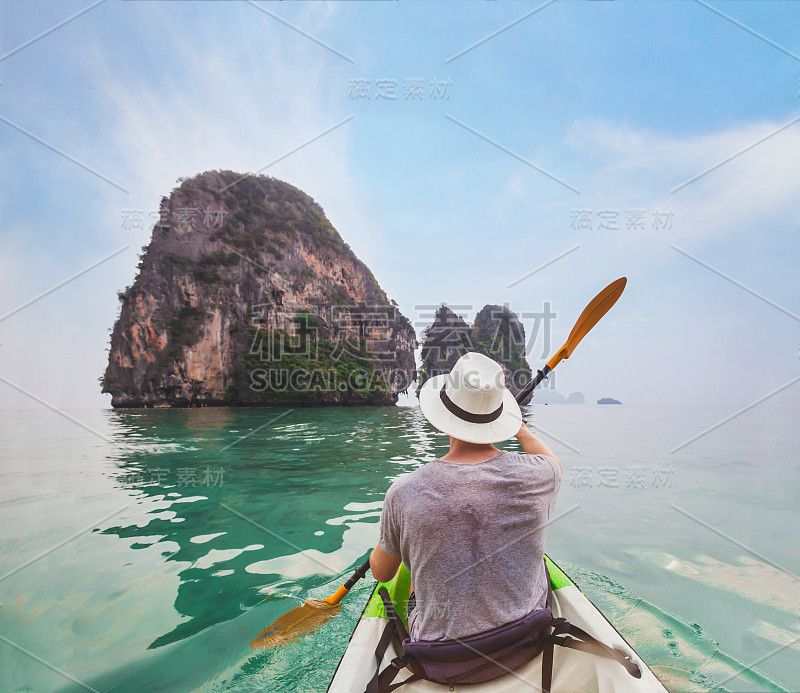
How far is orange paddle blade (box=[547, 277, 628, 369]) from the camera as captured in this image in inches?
120

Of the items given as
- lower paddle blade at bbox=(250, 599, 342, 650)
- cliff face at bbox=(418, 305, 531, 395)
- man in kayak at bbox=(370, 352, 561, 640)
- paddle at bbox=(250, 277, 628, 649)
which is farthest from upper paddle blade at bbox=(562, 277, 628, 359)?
cliff face at bbox=(418, 305, 531, 395)

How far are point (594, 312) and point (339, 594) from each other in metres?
2.82

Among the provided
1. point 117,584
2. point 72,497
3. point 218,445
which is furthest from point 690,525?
point 218,445

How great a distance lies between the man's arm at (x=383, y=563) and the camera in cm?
160

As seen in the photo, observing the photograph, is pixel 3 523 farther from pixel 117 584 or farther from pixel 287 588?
pixel 287 588

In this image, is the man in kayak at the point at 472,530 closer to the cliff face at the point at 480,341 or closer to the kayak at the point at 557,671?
the kayak at the point at 557,671

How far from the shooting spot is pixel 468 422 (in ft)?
5.03

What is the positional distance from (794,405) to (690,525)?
31.0 meters

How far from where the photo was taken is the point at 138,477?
633cm

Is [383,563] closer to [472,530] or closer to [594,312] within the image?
[472,530]

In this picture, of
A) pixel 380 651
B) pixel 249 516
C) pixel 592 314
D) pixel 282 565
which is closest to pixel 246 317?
pixel 249 516

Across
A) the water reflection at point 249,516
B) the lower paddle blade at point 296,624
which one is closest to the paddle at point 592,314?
the lower paddle blade at point 296,624

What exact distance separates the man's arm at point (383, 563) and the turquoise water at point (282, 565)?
0.94 metres

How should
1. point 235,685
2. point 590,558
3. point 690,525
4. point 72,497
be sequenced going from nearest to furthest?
point 235,685, point 590,558, point 690,525, point 72,497
